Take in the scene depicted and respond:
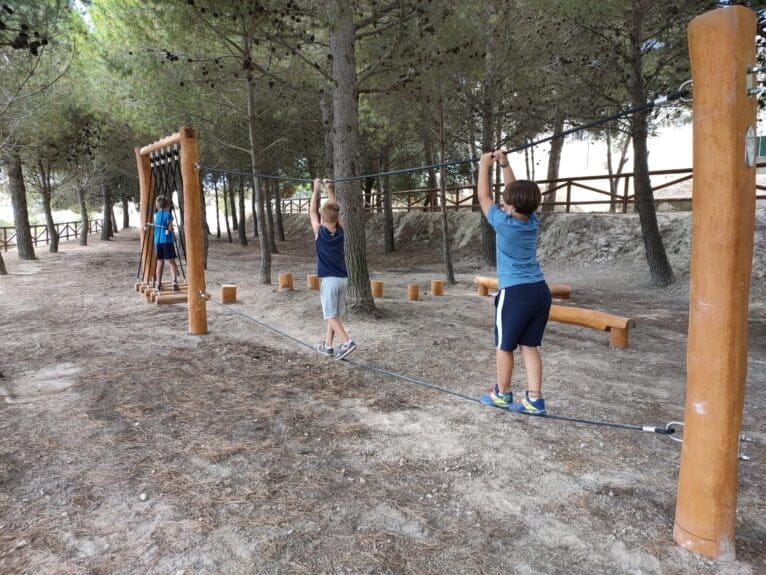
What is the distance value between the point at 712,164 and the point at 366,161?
60.6ft

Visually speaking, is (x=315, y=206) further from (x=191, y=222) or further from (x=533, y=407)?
(x=533, y=407)

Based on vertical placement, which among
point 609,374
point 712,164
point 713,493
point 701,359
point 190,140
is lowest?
point 609,374

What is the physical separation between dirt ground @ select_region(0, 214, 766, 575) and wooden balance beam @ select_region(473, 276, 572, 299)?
1275 mm

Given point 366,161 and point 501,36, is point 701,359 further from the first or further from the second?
point 366,161

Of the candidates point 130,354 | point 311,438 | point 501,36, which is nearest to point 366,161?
point 501,36

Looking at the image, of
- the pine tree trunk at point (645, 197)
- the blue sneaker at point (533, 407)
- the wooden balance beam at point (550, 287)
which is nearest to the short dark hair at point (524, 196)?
the blue sneaker at point (533, 407)

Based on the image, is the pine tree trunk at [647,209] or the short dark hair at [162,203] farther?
the pine tree trunk at [647,209]

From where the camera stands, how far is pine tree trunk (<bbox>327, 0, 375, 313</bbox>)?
6.49 meters

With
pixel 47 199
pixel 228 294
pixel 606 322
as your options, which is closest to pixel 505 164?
pixel 606 322

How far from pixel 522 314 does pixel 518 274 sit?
0.22 meters

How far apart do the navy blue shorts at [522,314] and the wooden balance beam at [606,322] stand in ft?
9.65

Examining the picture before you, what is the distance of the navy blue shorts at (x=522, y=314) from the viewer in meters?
2.90

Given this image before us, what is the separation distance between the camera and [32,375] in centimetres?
452

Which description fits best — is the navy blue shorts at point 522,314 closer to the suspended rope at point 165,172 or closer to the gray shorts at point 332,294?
the gray shorts at point 332,294
